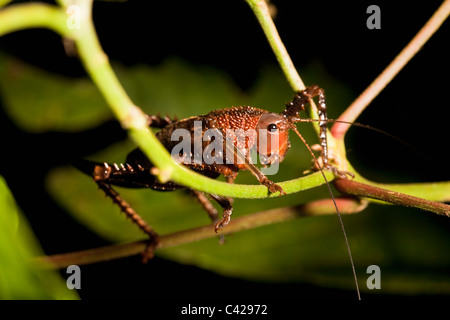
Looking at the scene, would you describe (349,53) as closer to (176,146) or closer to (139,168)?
(176,146)

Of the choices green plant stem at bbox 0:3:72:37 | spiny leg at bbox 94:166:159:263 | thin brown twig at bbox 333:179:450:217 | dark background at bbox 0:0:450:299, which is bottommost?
thin brown twig at bbox 333:179:450:217

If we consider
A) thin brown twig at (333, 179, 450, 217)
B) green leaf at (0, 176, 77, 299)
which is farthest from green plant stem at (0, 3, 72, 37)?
thin brown twig at (333, 179, 450, 217)

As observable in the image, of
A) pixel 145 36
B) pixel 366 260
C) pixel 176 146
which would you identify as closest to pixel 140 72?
pixel 145 36

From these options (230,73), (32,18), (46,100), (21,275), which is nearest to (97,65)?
(32,18)

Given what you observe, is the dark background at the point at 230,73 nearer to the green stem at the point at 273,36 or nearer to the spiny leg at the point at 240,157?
the spiny leg at the point at 240,157

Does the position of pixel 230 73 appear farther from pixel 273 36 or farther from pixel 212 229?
pixel 273 36

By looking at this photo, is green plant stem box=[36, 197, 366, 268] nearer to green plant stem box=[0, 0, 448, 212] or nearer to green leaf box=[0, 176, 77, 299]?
green plant stem box=[0, 0, 448, 212]
